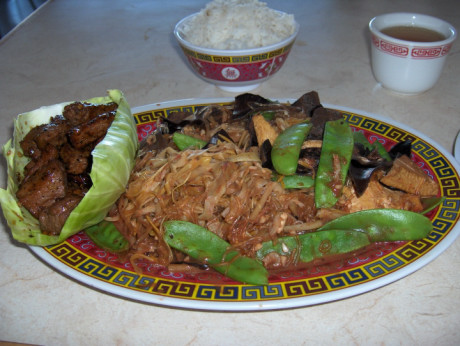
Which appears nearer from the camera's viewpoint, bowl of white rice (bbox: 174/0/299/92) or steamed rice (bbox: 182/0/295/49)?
bowl of white rice (bbox: 174/0/299/92)

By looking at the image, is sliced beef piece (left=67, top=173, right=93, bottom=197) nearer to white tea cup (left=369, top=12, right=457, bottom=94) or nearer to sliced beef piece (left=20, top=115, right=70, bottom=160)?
sliced beef piece (left=20, top=115, right=70, bottom=160)

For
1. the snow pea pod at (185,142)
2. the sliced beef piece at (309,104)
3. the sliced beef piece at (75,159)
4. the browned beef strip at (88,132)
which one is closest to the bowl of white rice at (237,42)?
the sliced beef piece at (309,104)

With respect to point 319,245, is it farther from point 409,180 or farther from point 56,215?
point 56,215

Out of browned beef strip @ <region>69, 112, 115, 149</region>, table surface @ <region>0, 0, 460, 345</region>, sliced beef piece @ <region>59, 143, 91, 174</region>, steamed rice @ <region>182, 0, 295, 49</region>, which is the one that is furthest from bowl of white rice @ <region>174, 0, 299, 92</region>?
sliced beef piece @ <region>59, 143, 91, 174</region>

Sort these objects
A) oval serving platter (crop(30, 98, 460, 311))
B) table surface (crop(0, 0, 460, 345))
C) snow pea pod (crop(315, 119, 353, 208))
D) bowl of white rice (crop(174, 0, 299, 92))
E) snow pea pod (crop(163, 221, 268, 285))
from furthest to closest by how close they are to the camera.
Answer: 1. bowl of white rice (crop(174, 0, 299, 92))
2. snow pea pod (crop(315, 119, 353, 208))
3. snow pea pod (crop(163, 221, 268, 285))
4. table surface (crop(0, 0, 460, 345))
5. oval serving platter (crop(30, 98, 460, 311))

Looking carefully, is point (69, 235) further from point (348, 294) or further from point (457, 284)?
point (457, 284)

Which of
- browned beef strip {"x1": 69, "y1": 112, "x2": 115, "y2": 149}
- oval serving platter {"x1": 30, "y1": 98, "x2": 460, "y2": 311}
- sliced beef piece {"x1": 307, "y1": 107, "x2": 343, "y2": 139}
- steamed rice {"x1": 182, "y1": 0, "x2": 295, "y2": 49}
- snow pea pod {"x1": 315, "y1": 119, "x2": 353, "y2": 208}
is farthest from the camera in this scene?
steamed rice {"x1": 182, "y1": 0, "x2": 295, "y2": 49}

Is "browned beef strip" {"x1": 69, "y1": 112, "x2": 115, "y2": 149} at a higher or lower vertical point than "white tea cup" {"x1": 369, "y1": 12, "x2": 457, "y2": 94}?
higher

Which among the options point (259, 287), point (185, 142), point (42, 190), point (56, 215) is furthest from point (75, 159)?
point (259, 287)

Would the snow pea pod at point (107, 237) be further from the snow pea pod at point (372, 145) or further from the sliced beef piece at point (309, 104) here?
the snow pea pod at point (372, 145)
